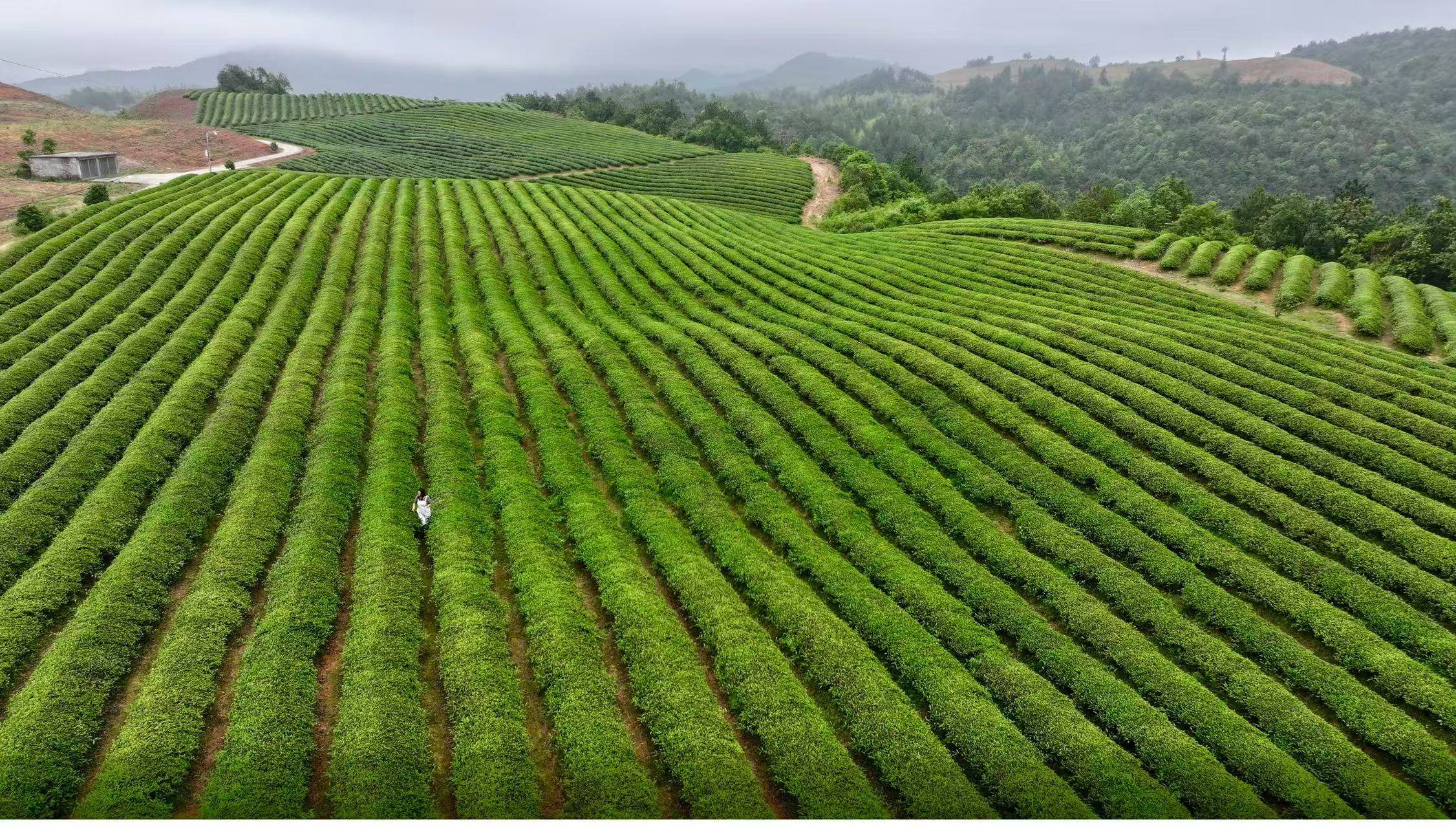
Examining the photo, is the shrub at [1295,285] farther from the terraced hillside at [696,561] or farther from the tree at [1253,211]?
the tree at [1253,211]

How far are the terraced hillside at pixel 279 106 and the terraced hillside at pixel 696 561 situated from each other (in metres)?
111

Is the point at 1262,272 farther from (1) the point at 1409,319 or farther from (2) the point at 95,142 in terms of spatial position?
(2) the point at 95,142

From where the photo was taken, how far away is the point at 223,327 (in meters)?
26.8

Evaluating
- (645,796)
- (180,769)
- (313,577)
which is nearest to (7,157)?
(313,577)

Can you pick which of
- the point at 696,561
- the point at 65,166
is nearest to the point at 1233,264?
the point at 696,561

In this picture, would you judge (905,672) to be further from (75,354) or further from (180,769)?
(75,354)

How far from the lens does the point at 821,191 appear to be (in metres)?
94.4

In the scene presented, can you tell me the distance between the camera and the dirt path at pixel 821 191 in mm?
82625

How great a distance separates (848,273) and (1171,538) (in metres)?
27.4

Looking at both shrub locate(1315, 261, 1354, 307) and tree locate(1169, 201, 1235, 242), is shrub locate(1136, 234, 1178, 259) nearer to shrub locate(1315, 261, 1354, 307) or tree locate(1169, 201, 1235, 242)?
tree locate(1169, 201, 1235, 242)

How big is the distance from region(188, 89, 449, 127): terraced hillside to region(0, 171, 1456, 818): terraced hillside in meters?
111

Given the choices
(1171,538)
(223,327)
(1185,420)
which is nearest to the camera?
(1171,538)

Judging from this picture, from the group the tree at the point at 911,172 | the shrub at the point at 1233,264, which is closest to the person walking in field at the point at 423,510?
the shrub at the point at 1233,264

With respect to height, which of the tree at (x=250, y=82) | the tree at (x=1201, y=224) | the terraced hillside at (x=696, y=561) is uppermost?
the tree at (x=250, y=82)
